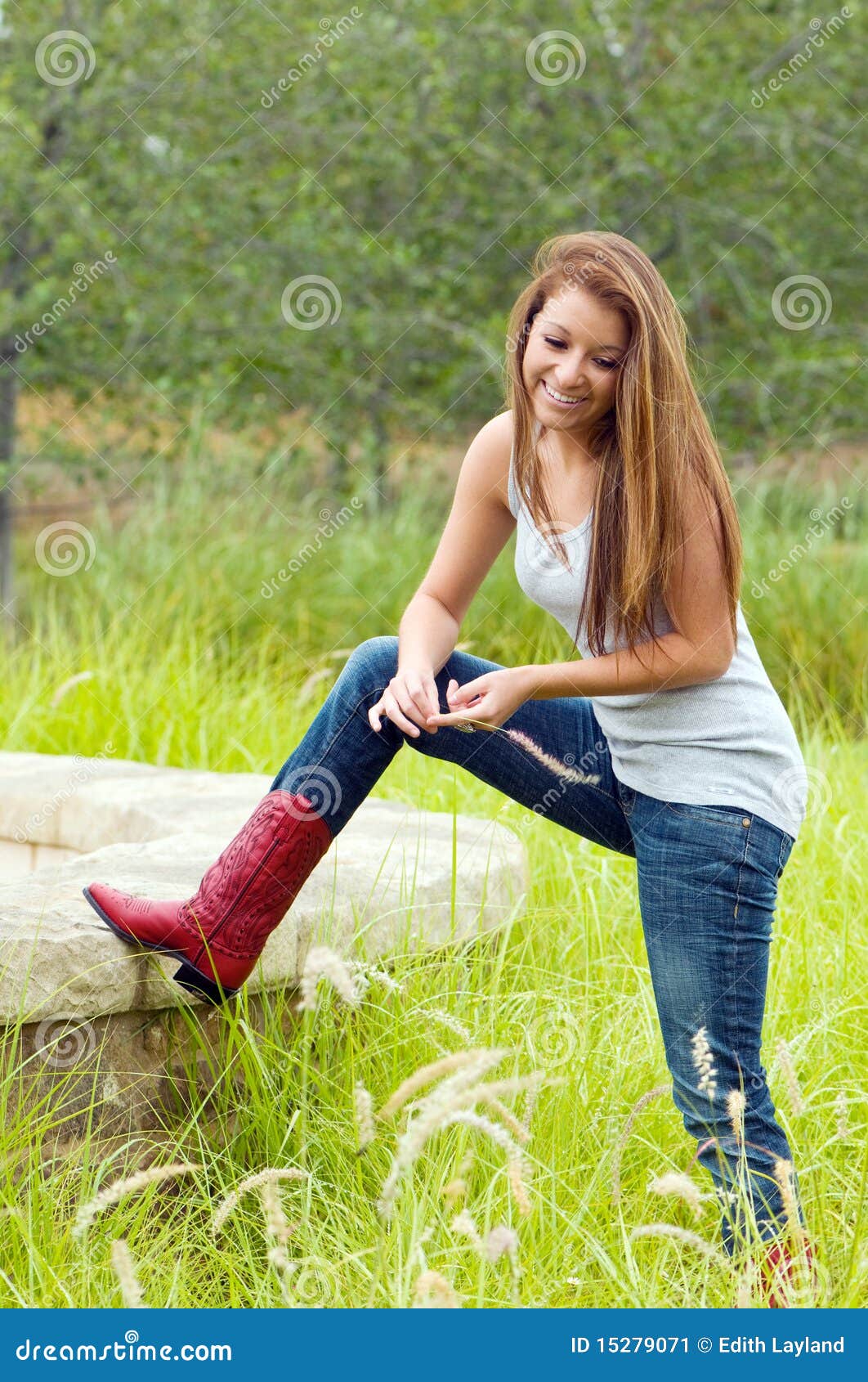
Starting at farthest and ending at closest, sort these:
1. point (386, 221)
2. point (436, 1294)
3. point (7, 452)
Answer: point (386, 221) → point (7, 452) → point (436, 1294)

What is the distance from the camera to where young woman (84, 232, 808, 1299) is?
173cm

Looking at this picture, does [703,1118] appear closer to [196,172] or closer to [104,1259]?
[104,1259]

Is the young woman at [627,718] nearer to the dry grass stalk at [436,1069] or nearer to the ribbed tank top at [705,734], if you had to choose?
the ribbed tank top at [705,734]

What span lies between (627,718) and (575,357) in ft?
1.59

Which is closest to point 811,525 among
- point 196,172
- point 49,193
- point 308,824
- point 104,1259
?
point 196,172

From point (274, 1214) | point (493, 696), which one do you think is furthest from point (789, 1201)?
point (493, 696)

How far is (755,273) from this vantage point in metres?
7.45

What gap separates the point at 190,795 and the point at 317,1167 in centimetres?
128

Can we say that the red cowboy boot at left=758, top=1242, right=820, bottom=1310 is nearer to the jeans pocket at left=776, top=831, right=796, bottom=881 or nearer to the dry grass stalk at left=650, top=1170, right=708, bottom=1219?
the dry grass stalk at left=650, top=1170, right=708, bottom=1219

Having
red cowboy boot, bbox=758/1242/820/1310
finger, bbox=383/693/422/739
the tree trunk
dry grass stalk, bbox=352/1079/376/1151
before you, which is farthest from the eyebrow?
the tree trunk

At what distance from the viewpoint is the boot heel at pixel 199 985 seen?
6.60 ft

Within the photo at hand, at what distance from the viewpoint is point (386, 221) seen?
773cm

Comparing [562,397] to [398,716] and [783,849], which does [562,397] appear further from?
[783,849]

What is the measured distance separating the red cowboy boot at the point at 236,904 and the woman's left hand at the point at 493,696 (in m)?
0.30
